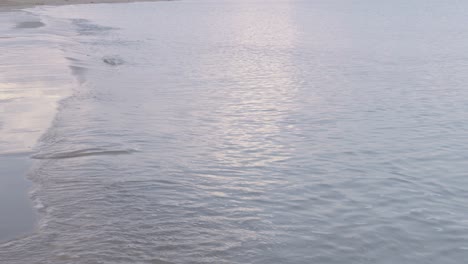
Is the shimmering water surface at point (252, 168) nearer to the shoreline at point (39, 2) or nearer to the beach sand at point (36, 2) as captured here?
the shoreline at point (39, 2)

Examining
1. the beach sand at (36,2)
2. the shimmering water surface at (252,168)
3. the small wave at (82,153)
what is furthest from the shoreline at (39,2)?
the small wave at (82,153)

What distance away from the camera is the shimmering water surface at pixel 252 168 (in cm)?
695

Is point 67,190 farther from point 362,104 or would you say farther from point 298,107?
point 362,104

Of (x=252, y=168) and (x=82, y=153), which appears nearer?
(x=252, y=168)

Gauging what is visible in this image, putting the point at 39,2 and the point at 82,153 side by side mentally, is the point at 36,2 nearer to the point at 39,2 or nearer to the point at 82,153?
the point at 39,2

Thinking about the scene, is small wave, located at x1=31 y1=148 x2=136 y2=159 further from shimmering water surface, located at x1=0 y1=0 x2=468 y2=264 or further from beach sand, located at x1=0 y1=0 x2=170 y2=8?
beach sand, located at x1=0 y1=0 x2=170 y2=8

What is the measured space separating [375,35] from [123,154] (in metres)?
29.5

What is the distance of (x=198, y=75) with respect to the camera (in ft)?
68.3

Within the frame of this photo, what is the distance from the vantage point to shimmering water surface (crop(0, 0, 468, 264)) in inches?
273

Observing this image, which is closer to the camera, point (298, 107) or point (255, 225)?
point (255, 225)

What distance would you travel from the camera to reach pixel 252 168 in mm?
9930

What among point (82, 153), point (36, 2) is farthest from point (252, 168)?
point (36, 2)

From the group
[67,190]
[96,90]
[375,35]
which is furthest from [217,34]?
[67,190]

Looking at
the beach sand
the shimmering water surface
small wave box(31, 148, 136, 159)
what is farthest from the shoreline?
small wave box(31, 148, 136, 159)
